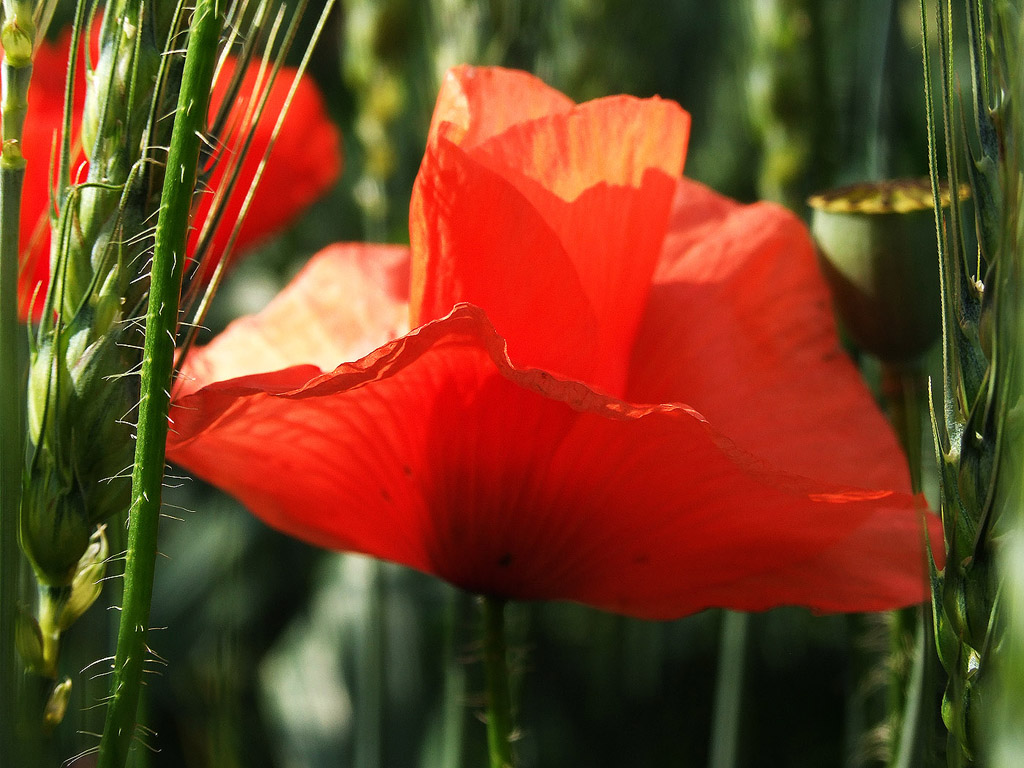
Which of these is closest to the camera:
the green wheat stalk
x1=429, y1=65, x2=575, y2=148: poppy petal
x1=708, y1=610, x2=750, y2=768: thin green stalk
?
the green wheat stalk

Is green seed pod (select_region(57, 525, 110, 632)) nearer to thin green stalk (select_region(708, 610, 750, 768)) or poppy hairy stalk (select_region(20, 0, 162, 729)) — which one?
poppy hairy stalk (select_region(20, 0, 162, 729))

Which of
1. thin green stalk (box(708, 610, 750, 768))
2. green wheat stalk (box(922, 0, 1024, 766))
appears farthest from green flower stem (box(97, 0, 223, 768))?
thin green stalk (box(708, 610, 750, 768))

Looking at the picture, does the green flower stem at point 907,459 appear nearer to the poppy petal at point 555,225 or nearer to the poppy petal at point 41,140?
the poppy petal at point 555,225

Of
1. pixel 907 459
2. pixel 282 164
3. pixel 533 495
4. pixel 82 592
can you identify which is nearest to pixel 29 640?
pixel 82 592

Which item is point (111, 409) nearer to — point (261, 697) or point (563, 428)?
point (563, 428)

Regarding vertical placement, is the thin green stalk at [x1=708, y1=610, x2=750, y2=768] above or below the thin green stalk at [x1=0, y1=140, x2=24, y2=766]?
→ below
